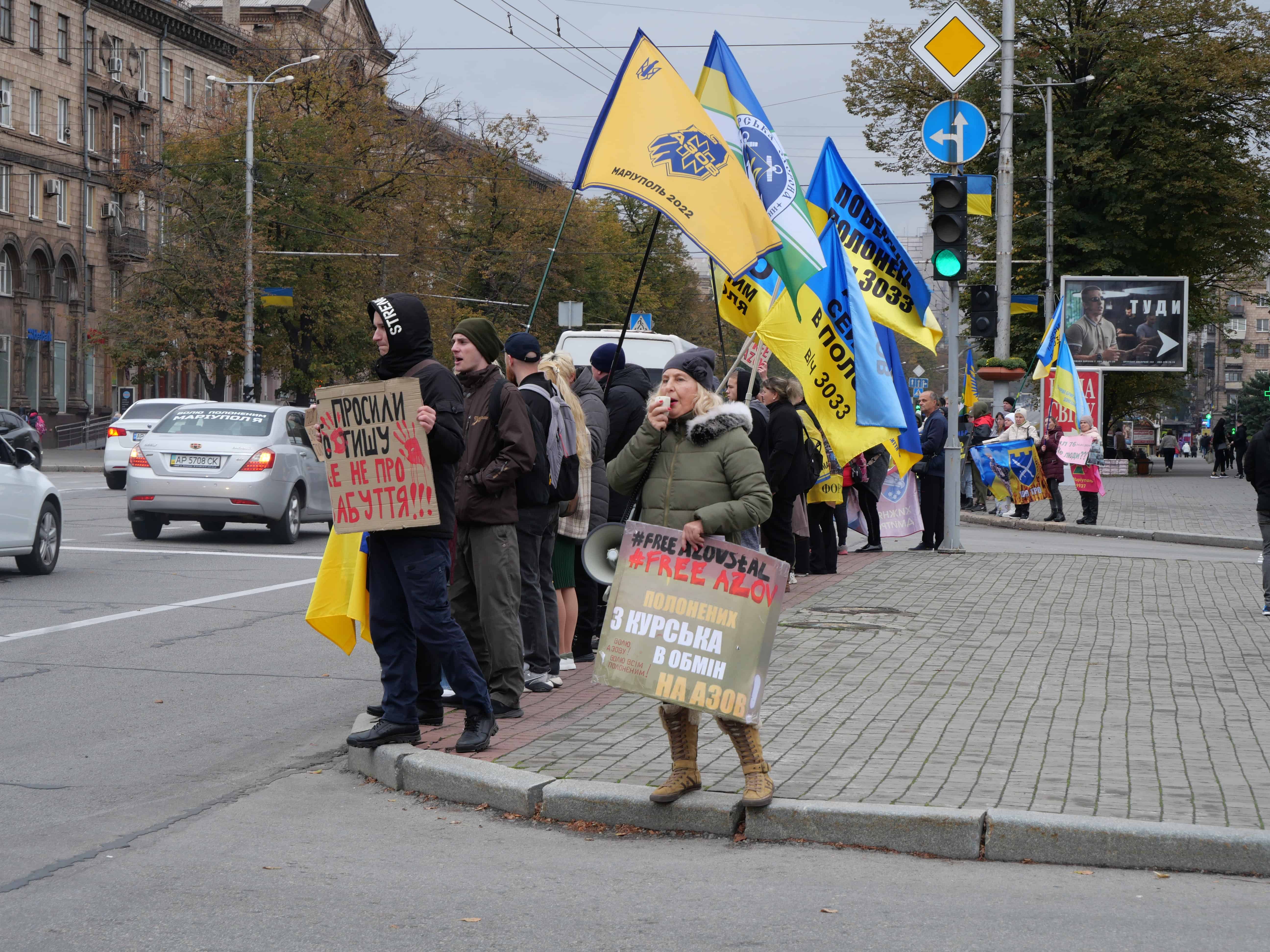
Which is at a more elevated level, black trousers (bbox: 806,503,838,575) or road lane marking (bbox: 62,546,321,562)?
black trousers (bbox: 806,503,838,575)

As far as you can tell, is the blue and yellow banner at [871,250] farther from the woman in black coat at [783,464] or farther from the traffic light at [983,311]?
the traffic light at [983,311]

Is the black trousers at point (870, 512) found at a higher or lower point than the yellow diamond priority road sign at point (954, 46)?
lower

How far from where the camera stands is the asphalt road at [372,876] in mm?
4559

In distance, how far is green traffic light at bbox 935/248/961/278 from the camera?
52.5ft

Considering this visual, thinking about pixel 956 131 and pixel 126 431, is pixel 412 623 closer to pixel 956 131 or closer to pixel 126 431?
pixel 956 131

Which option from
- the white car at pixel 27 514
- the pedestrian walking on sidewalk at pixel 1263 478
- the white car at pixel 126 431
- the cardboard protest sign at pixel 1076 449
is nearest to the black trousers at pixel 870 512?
the pedestrian walking on sidewalk at pixel 1263 478

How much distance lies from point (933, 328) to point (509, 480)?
892 centimetres

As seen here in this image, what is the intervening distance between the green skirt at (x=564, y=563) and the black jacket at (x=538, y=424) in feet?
2.22

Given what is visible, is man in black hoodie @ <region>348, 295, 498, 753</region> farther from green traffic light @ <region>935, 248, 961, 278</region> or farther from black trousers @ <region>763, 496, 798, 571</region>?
green traffic light @ <region>935, 248, 961, 278</region>

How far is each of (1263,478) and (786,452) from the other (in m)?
3.62

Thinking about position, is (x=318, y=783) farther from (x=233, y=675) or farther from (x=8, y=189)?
(x=8, y=189)

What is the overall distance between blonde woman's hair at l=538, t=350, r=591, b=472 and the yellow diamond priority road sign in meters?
9.64

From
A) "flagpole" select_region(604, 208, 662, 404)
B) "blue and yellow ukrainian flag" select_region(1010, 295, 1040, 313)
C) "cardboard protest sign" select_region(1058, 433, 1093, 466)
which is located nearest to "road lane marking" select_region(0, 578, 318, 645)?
"flagpole" select_region(604, 208, 662, 404)

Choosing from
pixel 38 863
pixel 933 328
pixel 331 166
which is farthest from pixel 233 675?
pixel 331 166
